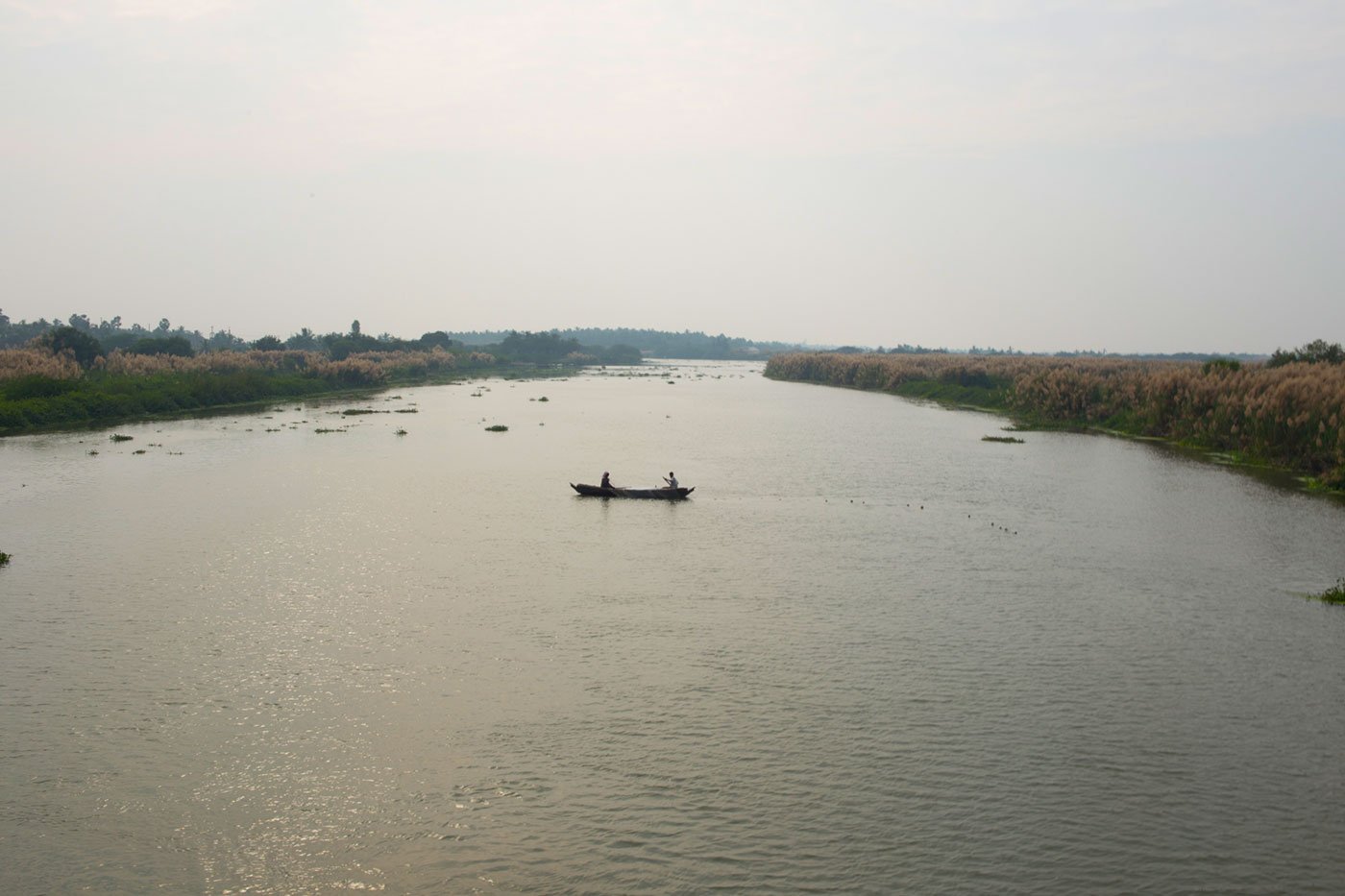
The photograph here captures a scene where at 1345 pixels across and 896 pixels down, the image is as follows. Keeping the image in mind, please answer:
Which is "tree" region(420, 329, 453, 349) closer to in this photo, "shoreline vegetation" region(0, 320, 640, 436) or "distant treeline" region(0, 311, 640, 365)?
"distant treeline" region(0, 311, 640, 365)

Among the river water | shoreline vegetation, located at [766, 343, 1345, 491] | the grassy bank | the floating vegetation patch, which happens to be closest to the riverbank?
the grassy bank

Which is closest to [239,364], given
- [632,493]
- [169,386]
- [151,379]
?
[151,379]

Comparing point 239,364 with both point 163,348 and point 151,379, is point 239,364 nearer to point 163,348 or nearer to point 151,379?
point 163,348

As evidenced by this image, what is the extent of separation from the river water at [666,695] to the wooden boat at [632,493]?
3.28 feet

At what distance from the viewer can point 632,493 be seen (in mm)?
33719

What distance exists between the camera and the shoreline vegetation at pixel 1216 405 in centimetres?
3750

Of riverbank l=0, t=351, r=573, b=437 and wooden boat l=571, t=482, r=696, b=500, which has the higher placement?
riverbank l=0, t=351, r=573, b=437

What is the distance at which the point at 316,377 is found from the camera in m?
93.6

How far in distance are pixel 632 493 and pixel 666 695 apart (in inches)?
732

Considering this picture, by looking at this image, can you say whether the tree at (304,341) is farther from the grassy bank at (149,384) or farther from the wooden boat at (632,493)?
the wooden boat at (632,493)

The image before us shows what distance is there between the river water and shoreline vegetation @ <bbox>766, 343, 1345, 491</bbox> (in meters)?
6.64

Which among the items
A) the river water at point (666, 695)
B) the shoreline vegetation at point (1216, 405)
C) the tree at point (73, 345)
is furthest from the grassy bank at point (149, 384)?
the shoreline vegetation at point (1216, 405)

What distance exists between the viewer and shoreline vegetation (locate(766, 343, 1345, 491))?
123 feet

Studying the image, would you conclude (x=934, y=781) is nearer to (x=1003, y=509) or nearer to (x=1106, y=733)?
(x=1106, y=733)
